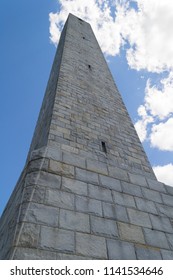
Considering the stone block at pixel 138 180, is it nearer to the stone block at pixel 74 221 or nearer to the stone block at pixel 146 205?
the stone block at pixel 146 205

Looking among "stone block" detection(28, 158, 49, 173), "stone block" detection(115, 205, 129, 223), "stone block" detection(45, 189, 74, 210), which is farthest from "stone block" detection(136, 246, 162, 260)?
"stone block" detection(28, 158, 49, 173)

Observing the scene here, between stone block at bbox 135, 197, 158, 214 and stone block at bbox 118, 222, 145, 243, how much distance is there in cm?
42

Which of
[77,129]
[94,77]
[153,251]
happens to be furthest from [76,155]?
[94,77]

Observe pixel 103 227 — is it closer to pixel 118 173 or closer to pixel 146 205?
pixel 146 205

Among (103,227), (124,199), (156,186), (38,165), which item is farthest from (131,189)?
(38,165)

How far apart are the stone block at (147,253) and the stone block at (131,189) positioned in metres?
0.94

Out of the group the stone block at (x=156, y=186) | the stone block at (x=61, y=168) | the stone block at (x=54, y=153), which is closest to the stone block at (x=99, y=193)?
the stone block at (x=61, y=168)

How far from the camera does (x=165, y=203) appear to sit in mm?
4273

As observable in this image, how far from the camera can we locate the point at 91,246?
2.95 meters

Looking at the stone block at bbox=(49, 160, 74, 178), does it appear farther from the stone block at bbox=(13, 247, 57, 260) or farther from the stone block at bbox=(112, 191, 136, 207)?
the stone block at bbox=(13, 247, 57, 260)

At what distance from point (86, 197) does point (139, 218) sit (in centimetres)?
89

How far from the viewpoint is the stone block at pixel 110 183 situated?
393 centimetres

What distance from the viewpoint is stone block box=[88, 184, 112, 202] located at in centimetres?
363
